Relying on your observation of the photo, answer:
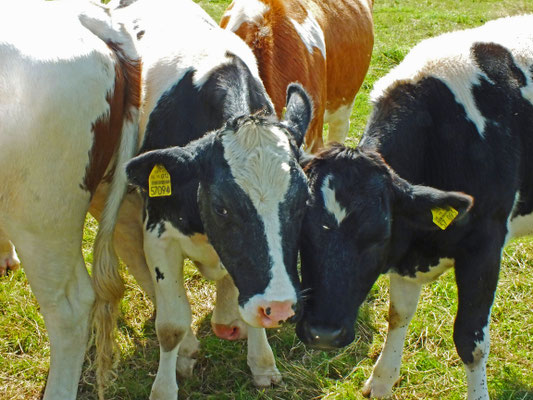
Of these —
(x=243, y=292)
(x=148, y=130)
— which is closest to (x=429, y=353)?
(x=243, y=292)

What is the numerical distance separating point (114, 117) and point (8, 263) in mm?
2082

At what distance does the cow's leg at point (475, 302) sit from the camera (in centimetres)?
387

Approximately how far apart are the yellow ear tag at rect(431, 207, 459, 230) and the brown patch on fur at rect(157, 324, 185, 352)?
164cm

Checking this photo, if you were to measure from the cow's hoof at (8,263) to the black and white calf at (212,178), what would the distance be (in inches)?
65.2

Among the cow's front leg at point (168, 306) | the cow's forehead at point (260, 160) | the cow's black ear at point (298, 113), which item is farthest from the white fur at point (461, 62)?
the cow's front leg at point (168, 306)

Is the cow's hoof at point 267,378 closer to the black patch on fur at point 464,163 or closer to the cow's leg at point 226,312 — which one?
the cow's leg at point 226,312

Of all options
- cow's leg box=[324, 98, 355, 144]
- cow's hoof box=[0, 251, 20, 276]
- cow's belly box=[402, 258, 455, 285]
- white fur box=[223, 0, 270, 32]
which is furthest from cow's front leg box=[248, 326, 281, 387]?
cow's leg box=[324, 98, 355, 144]

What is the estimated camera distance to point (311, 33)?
19.5 ft

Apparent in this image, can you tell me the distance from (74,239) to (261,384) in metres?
1.54

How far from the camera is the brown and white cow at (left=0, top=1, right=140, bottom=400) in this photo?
3422 millimetres

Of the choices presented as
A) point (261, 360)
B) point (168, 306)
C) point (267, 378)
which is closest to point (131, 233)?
point (168, 306)

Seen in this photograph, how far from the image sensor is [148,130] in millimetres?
4117

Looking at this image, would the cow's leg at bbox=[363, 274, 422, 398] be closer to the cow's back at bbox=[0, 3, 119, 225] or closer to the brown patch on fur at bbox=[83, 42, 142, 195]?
the brown patch on fur at bbox=[83, 42, 142, 195]

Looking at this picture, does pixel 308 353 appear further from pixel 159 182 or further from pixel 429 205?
pixel 159 182
